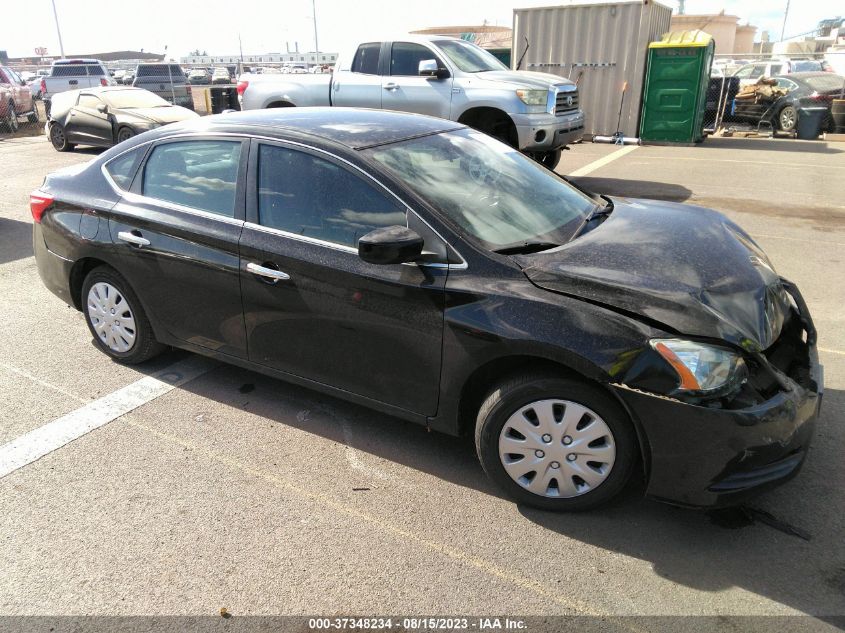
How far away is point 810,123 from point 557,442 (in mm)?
16926

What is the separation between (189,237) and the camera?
3.70m

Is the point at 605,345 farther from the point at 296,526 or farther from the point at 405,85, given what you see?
the point at 405,85

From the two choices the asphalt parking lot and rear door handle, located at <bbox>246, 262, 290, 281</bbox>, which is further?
rear door handle, located at <bbox>246, 262, 290, 281</bbox>

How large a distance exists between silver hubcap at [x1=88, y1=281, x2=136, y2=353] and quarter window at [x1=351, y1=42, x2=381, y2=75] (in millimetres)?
7701

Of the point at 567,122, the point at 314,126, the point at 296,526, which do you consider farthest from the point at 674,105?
the point at 296,526

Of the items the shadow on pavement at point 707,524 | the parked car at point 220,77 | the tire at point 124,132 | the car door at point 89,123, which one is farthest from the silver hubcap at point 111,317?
the parked car at point 220,77

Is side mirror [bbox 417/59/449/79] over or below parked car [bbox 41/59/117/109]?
over

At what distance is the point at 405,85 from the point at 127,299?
293 inches

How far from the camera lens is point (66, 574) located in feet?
8.61

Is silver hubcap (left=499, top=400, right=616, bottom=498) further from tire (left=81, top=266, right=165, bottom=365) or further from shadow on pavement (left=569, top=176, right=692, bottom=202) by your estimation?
shadow on pavement (left=569, top=176, right=692, bottom=202)

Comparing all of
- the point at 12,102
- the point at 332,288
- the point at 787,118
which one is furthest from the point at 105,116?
the point at 787,118

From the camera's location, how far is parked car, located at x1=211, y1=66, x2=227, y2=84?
127 ft

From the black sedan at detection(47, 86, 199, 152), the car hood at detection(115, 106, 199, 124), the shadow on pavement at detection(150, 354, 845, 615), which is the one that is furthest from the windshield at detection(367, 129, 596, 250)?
the car hood at detection(115, 106, 199, 124)

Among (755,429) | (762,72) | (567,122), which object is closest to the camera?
(755,429)
